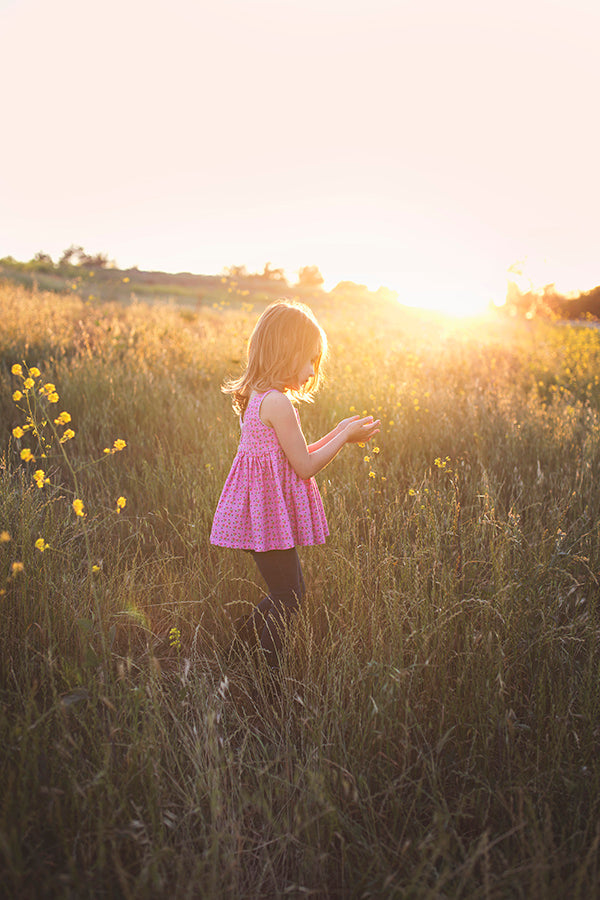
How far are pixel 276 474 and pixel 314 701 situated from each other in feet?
2.72

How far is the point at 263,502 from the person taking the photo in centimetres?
205

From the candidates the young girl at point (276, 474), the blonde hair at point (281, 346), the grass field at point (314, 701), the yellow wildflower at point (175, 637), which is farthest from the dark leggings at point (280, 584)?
the blonde hair at point (281, 346)

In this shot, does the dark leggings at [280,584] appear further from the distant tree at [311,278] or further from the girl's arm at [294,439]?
the distant tree at [311,278]

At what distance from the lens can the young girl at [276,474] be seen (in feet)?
6.54

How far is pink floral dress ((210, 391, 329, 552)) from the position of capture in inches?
79.4

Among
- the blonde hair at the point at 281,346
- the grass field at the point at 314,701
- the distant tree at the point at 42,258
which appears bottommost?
the grass field at the point at 314,701

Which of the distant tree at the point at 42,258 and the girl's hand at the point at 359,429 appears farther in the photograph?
the distant tree at the point at 42,258

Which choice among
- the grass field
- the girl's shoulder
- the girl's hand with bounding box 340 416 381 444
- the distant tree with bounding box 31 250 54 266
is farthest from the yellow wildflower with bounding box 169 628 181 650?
the distant tree with bounding box 31 250 54 266

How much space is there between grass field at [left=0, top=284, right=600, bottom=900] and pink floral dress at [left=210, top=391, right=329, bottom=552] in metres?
0.27

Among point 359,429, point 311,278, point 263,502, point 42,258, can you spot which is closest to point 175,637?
point 263,502

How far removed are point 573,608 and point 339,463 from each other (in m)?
1.55

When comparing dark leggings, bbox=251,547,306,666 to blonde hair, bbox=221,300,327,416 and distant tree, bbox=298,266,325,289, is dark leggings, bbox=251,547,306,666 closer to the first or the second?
blonde hair, bbox=221,300,327,416

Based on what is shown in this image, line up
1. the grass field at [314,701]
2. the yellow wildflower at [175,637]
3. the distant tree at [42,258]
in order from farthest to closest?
the distant tree at [42,258] < the yellow wildflower at [175,637] < the grass field at [314,701]

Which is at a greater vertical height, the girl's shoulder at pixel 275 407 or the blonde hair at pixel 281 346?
the blonde hair at pixel 281 346
